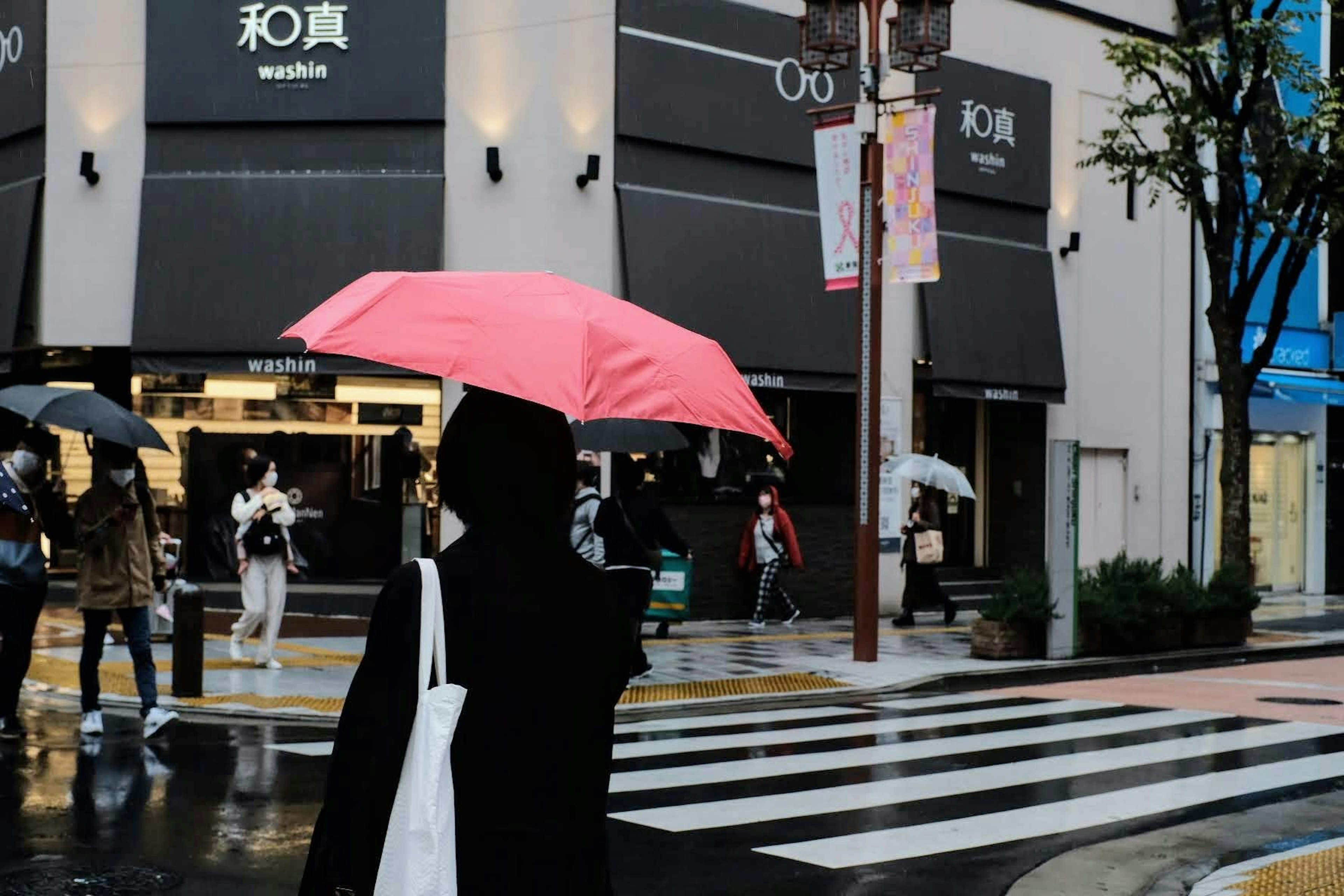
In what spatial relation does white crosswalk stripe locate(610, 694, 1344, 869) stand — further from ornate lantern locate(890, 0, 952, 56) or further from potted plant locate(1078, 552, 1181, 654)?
ornate lantern locate(890, 0, 952, 56)

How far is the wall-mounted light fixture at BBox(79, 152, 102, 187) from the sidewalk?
5222 millimetres

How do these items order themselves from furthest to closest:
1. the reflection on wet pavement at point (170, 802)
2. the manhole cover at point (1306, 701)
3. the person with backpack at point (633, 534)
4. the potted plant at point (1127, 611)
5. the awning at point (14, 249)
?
the awning at point (14, 249) → the potted plant at point (1127, 611) → the manhole cover at point (1306, 701) → the person with backpack at point (633, 534) → the reflection on wet pavement at point (170, 802)

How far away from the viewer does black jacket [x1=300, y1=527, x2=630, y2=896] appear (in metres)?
2.97

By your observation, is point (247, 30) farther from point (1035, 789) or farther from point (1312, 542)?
point (1312, 542)

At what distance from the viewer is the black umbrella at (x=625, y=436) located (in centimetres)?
1288

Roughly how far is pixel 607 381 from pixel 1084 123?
2398 cm

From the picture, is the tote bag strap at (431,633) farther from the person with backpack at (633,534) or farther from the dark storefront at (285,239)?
the dark storefront at (285,239)

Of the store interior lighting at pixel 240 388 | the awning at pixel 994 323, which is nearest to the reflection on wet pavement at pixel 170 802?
the store interior lighting at pixel 240 388

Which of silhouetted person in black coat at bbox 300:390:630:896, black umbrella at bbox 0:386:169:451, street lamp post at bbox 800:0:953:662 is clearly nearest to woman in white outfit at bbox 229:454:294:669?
black umbrella at bbox 0:386:169:451

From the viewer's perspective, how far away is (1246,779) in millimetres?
10086

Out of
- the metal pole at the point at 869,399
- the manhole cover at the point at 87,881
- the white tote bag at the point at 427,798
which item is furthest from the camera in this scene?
the metal pole at the point at 869,399

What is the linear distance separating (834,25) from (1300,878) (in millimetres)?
10306

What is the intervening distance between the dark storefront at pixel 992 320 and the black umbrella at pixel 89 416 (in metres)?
13.8

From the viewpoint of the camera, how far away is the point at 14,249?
19.6 meters
